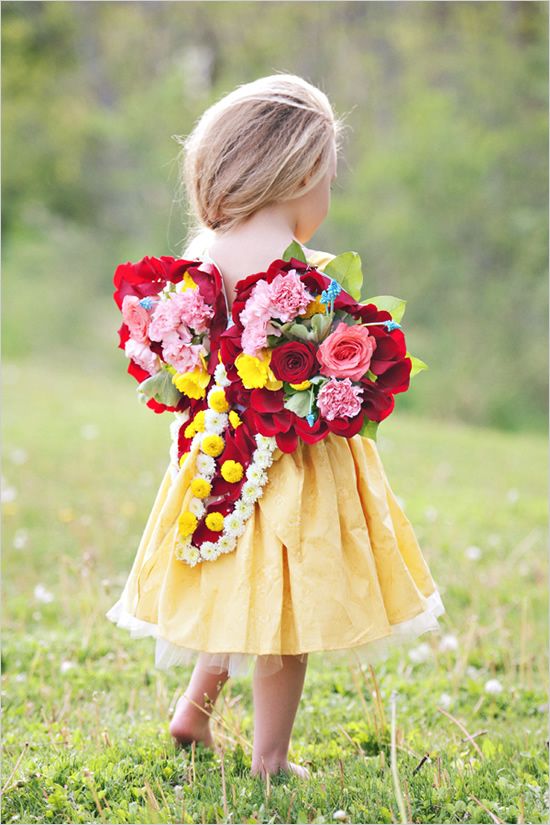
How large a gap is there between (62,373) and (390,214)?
4773 mm

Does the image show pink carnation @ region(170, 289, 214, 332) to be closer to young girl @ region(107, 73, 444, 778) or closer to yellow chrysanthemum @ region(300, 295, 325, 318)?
young girl @ region(107, 73, 444, 778)

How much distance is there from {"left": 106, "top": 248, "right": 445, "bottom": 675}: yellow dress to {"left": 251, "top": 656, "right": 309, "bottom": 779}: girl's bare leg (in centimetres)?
5

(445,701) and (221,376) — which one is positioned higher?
(221,376)

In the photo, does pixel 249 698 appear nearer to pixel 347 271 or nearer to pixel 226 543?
pixel 226 543

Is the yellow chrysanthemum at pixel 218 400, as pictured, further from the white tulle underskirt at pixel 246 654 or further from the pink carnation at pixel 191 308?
the white tulle underskirt at pixel 246 654

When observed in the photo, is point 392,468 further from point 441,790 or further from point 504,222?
point 504,222

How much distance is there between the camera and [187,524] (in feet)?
7.93

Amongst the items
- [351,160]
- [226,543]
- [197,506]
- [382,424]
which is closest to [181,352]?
[197,506]

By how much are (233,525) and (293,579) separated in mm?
212

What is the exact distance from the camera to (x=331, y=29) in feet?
50.0

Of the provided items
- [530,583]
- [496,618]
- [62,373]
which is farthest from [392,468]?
[62,373]

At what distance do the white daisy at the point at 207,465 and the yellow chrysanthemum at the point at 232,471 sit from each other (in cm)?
6

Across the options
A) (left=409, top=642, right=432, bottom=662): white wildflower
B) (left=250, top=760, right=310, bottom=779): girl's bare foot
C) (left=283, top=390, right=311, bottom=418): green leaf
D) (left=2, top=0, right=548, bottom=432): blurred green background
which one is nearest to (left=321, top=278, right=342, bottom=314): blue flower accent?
(left=283, top=390, right=311, bottom=418): green leaf

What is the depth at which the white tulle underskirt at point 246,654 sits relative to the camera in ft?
7.79
